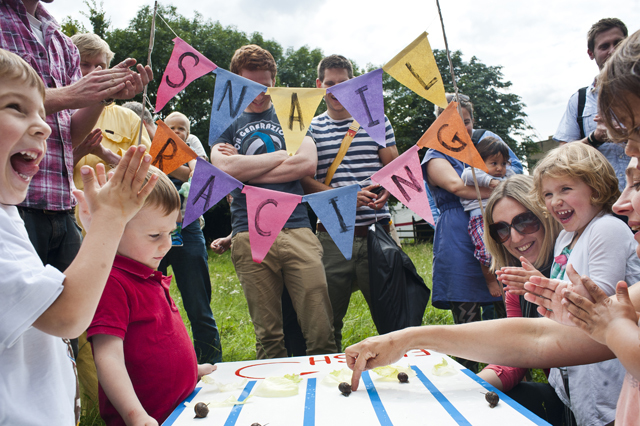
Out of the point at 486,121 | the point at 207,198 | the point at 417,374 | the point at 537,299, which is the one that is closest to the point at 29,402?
the point at 417,374

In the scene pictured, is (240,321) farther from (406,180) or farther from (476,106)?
(476,106)

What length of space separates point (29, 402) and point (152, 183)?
0.60 metres

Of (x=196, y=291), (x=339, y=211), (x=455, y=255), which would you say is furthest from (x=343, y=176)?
(x=196, y=291)

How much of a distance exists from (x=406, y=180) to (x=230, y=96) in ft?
3.63

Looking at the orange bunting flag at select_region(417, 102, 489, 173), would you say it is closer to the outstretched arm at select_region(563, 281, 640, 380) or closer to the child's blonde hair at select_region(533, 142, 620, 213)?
the child's blonde hair at select_region(533, 142, 620, 213)

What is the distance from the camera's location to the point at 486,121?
1984cm

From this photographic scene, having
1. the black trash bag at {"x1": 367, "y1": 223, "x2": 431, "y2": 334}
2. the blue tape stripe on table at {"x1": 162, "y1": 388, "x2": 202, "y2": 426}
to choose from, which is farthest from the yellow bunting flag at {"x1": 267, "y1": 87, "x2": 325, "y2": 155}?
the blue tape stripe on table at {"x1": 162, "y1": 388, "x2": 202, "y2": 426}

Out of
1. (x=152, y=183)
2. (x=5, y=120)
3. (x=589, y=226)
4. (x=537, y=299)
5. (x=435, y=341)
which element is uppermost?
(x=5, y=120)

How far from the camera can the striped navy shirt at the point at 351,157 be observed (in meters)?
3.03

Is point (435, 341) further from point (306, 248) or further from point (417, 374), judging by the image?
point (306, 248)

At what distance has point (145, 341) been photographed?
61.3 inches

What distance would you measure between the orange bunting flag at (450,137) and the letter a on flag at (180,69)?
1.26 m

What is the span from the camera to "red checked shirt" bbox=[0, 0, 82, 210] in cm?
196

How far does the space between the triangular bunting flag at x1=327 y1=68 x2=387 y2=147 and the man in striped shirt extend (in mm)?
450
